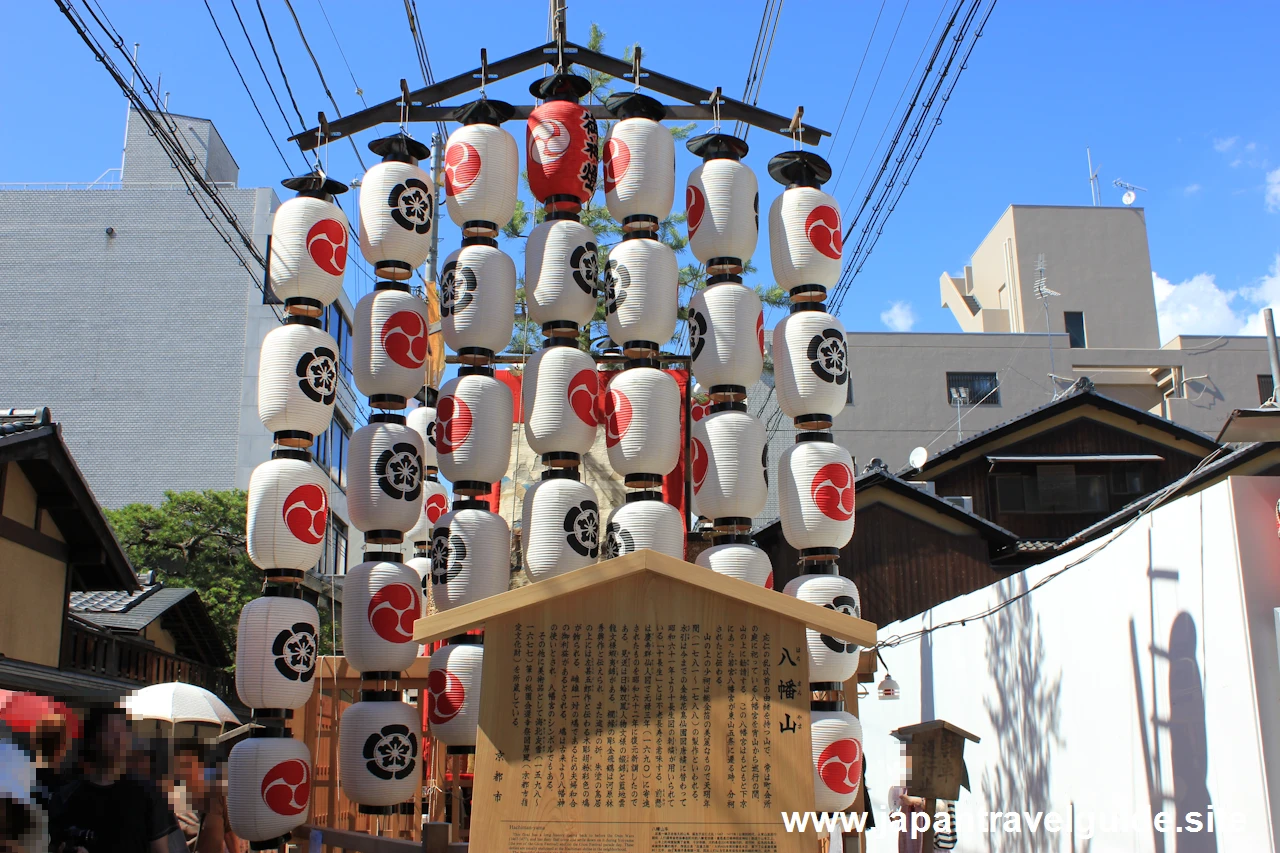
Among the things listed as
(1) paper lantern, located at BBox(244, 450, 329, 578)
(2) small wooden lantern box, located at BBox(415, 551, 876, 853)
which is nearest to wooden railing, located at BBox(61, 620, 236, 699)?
(1) paper lantern, located at BBox(244, 450, 329, 578)

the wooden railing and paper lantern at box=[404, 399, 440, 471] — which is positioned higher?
paper lantern at box=[404, 399, 440, 471]

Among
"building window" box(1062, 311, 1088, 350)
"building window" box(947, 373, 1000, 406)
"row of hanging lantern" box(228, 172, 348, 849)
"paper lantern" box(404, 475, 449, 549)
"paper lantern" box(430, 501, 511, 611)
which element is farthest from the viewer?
"building window" box(1062, 311, 1088, 350)

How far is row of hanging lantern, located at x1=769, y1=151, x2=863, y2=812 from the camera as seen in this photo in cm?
738

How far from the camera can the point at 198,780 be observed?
624cm

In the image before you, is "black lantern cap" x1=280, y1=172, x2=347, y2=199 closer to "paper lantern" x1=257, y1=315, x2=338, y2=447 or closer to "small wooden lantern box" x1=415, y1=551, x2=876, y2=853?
"paper lantern" x1=257, y1=315, x2=338, y2=447

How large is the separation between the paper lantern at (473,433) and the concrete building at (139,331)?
25.6 m

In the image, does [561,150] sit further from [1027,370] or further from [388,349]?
[1027,370]

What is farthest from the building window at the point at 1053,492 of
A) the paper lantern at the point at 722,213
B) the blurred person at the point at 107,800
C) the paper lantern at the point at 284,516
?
the blurred person at the point at 107,800

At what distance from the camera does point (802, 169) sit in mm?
8617

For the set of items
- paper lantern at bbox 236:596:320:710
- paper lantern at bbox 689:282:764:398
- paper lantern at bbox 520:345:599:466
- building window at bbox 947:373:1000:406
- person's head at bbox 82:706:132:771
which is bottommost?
person's head at bbox 82:706:132:771

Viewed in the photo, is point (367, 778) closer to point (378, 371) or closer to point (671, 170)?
point (378, 371)

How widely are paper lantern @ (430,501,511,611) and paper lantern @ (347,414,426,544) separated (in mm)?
353

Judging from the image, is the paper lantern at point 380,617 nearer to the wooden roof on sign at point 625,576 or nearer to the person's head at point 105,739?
the wooden roof on sign at point 625,576

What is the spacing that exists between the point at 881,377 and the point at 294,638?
3126 cm
